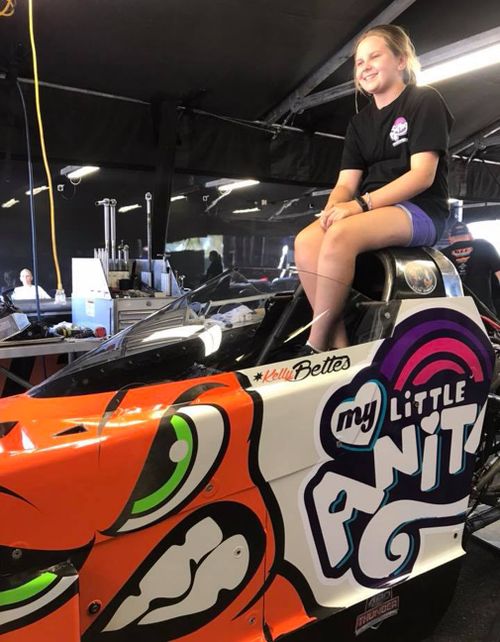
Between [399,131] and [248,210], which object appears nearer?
[399,131]

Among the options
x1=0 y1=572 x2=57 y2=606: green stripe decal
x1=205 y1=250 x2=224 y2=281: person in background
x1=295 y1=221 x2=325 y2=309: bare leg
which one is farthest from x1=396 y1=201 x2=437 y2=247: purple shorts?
x1=205 y1=250 x2=224 y2=281: person in background

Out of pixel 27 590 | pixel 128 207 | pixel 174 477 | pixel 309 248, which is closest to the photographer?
pixel 27 590

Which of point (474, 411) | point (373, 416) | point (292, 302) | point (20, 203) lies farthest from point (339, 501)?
point (20, 203)

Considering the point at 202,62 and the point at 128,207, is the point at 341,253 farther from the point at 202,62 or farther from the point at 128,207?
the point at 128,207

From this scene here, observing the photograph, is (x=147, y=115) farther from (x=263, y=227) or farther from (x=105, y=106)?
(x=263, y=227)

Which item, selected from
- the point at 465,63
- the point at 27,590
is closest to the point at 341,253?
the point at 27,590

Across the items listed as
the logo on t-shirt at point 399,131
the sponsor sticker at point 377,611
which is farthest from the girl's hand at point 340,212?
the sponsor sticker at point 377,611

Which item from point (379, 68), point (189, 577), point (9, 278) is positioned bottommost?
point (189, 577)

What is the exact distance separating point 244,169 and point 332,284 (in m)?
4.01

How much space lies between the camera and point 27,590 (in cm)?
85

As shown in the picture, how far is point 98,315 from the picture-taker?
133 inches

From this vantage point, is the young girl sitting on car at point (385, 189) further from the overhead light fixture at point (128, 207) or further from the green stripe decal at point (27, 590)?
the overhead light fixture at point (128, 207)

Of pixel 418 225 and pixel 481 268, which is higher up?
pixel 418 225

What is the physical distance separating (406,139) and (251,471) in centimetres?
113
